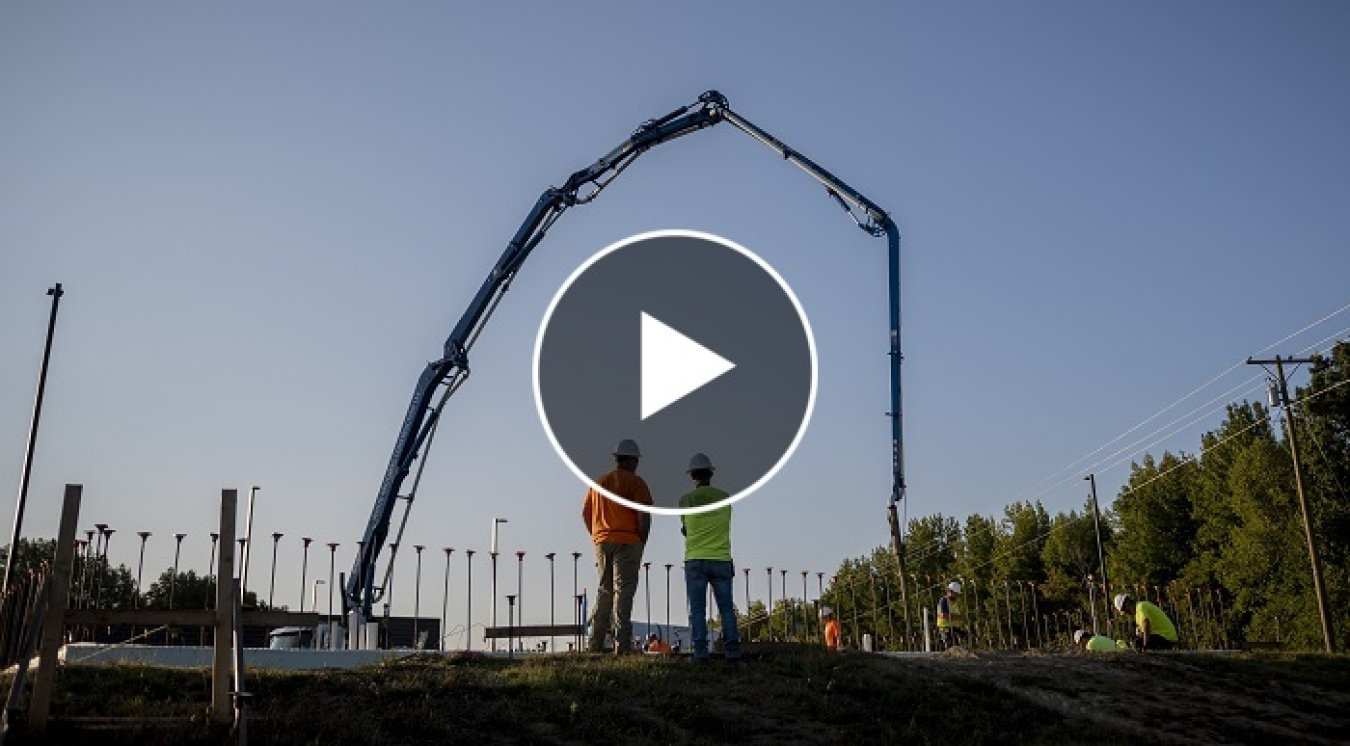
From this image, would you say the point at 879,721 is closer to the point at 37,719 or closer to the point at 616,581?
the point at 616,581

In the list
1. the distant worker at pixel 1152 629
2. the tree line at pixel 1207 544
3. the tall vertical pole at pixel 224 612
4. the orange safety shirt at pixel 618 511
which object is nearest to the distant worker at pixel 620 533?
the orange safety shirt at pixel 618 511

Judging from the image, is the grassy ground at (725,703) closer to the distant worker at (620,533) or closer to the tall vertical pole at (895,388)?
the distant worker at (620,533)

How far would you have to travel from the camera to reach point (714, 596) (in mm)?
15062

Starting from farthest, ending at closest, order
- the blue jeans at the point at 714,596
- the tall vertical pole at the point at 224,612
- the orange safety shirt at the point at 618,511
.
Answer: the orange safety shirt at the point at 618,511
the blue jeans at the point at 714,596
the tall vertical pole at the point at 224,612

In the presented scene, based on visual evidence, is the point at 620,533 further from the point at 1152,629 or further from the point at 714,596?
the point at 1152,629

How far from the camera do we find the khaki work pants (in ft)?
51.5

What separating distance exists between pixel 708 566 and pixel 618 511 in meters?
1.41

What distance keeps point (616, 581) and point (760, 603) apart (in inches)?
3127

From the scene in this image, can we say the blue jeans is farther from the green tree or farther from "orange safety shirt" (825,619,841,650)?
the green tree

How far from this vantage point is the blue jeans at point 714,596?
1496 cm

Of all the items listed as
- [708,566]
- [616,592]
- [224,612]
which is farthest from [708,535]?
[224,612]

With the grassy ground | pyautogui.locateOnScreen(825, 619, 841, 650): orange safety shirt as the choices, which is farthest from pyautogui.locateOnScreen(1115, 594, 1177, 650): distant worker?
pyautogui.locateOnScreen(825, 619, 841, 650): orange safety shirt

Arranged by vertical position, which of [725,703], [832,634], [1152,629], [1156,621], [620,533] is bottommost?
[725,703]

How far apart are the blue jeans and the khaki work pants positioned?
87 cm
